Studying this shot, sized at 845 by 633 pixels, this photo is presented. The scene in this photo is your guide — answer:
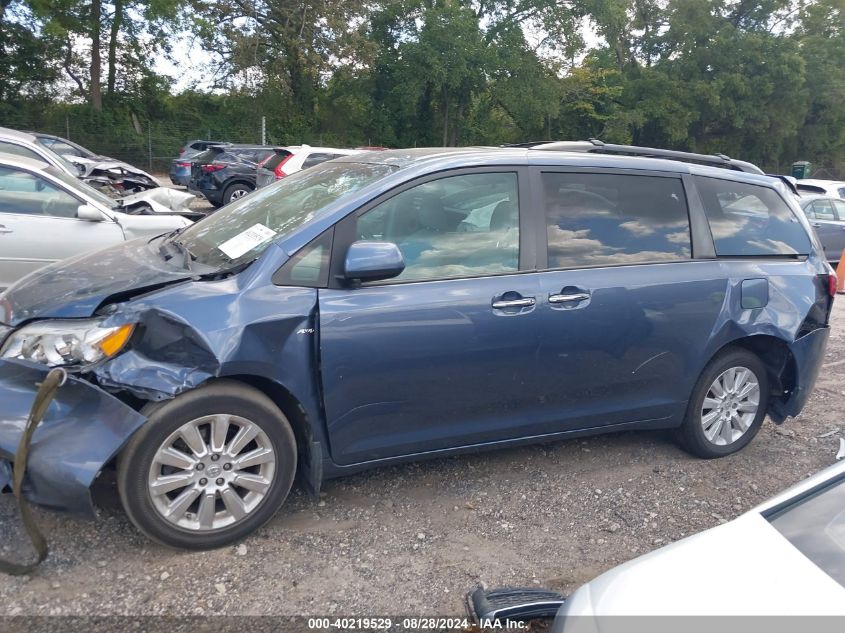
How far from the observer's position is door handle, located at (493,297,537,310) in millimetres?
3734

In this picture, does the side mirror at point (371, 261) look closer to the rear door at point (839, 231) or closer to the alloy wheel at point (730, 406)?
the alloy wheel at point (730, 406)

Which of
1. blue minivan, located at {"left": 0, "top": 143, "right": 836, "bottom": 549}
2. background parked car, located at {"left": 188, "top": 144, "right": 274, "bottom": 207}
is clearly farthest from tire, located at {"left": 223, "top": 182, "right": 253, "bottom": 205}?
blue minivan, located at {"left": 0, "top": 143, "right": 836, "bottom": 549}

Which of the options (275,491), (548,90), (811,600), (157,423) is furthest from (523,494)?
(548,90)

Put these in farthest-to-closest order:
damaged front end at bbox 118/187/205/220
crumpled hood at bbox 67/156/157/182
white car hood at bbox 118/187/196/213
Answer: crumpled hood at bbox 67/156/157/182
white car hood at bbox 118/187/196/213
damaged front end at bbox 118/187/205/220

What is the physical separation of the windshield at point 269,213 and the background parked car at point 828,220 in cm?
1155

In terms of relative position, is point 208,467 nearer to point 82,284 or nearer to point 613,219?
point 82,284

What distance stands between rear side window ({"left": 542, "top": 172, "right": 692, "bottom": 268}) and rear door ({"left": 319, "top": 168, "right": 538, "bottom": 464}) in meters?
0.21

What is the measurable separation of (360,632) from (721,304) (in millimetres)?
2783

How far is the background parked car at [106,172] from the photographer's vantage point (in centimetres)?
1265

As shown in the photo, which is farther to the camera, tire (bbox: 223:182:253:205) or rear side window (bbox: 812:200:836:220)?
tire (bbox: 223:182:253:205)

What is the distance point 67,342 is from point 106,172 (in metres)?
13.9

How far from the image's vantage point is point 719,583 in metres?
1.94

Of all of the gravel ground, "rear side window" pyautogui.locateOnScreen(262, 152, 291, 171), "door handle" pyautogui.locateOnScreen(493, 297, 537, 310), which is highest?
"rear side window" pyautogui.locateOnScreen(262, 152, 291, 171)

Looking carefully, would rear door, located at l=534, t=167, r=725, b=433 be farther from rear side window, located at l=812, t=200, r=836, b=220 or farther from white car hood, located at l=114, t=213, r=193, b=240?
rear side window, located at l=812, t=200, r=836, b=220
